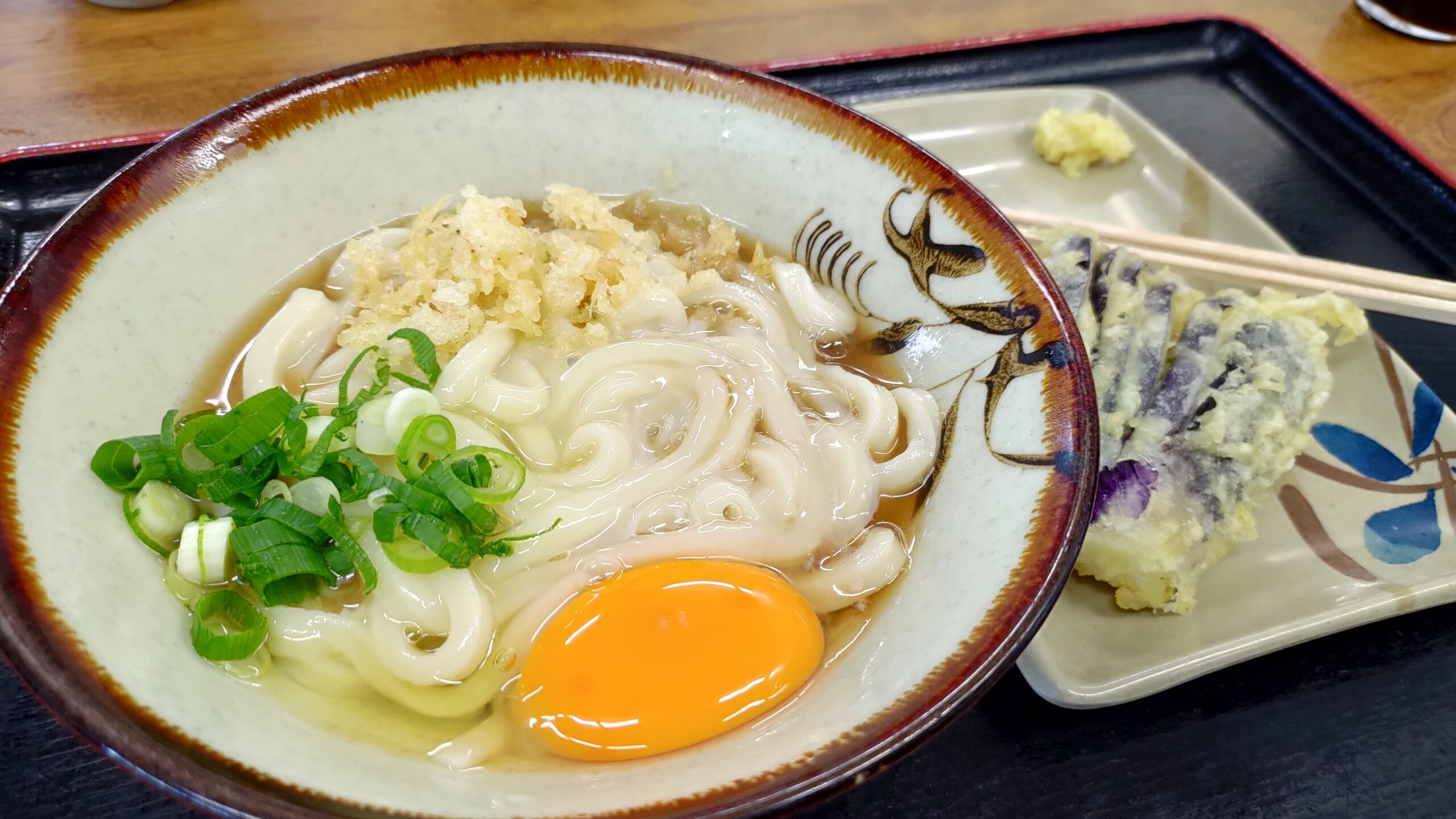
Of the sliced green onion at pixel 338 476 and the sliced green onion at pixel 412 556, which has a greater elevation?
the sliced green onion at pixel 338 476

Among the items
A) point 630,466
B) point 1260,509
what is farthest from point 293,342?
point 1260,509

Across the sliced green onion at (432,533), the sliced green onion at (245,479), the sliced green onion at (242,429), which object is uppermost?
the sliced green onion at (242,429)

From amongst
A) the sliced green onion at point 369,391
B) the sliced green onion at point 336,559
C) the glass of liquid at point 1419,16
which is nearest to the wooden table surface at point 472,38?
the glass of liquid at point 1419,16

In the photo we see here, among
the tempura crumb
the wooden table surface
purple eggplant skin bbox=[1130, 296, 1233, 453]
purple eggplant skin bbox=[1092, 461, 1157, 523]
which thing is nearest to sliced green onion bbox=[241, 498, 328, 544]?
purple eggplant skin bbox=[1092, 461, 1157, 523]

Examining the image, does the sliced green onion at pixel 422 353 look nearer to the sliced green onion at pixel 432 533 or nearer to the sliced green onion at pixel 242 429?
the sliced green onion at pixel 242 429

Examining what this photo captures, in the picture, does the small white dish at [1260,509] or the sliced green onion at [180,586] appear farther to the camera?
the small white dish at [1260,509]

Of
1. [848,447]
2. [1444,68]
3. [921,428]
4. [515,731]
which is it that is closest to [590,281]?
[848,447]

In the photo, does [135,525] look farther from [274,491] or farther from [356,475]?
[356,475]

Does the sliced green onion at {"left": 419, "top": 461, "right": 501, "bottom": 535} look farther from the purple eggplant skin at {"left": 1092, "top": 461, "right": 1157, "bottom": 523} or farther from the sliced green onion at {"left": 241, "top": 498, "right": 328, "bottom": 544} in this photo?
the purple eggplant skin at {"left": 1092, "top": 461, "right": 1157, "bottom": 523}
